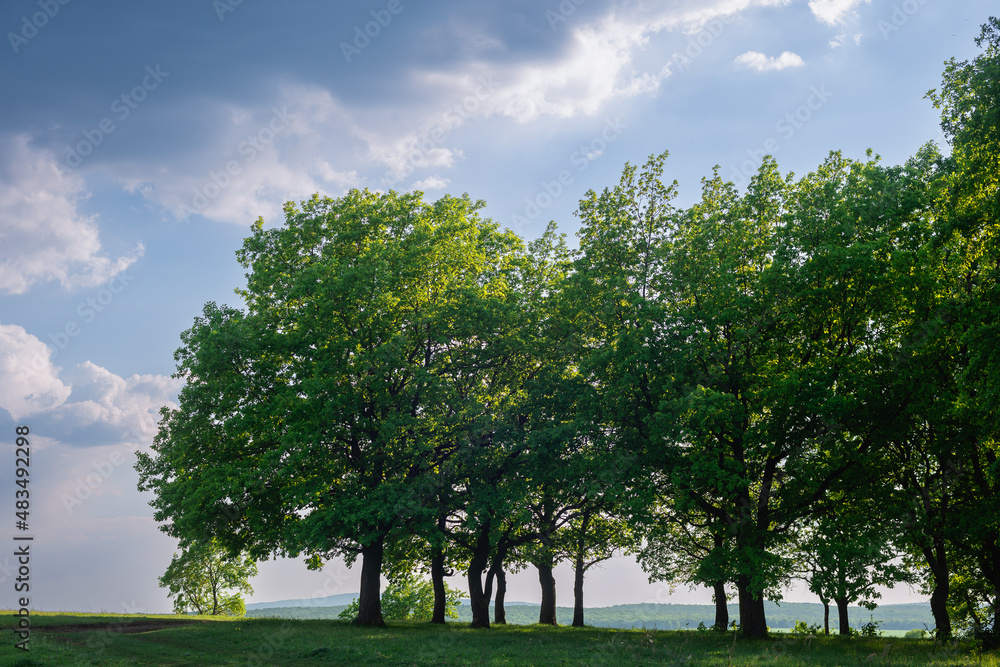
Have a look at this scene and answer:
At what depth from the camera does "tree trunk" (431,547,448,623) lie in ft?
125

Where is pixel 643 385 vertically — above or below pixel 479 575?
above

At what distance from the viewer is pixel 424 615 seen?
57375mm

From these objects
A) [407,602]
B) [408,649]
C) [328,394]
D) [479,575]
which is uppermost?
[328,394]

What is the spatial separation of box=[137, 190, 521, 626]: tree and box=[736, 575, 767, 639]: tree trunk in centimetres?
1428

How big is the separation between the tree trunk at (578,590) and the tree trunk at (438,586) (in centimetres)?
919

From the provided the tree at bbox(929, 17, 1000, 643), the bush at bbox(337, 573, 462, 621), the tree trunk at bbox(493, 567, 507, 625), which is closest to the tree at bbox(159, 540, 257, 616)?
the bush at bbox(337, 573, 462, 621)

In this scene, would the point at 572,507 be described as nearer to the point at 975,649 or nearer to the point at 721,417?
the point at 721,417

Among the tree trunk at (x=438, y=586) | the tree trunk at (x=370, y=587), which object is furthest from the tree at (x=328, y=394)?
the tree trunk at (x=438, y=586)

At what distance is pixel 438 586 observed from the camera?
3966 cm

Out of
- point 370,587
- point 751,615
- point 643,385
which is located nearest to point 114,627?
point 370,587

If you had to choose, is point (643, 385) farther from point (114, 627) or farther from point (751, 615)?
point (114, 627)

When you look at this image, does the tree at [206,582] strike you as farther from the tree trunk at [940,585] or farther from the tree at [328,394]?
the tree trunk at [940,585]

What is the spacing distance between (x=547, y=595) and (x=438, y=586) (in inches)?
336

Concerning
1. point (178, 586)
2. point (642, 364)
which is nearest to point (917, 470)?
point (642, 364)
